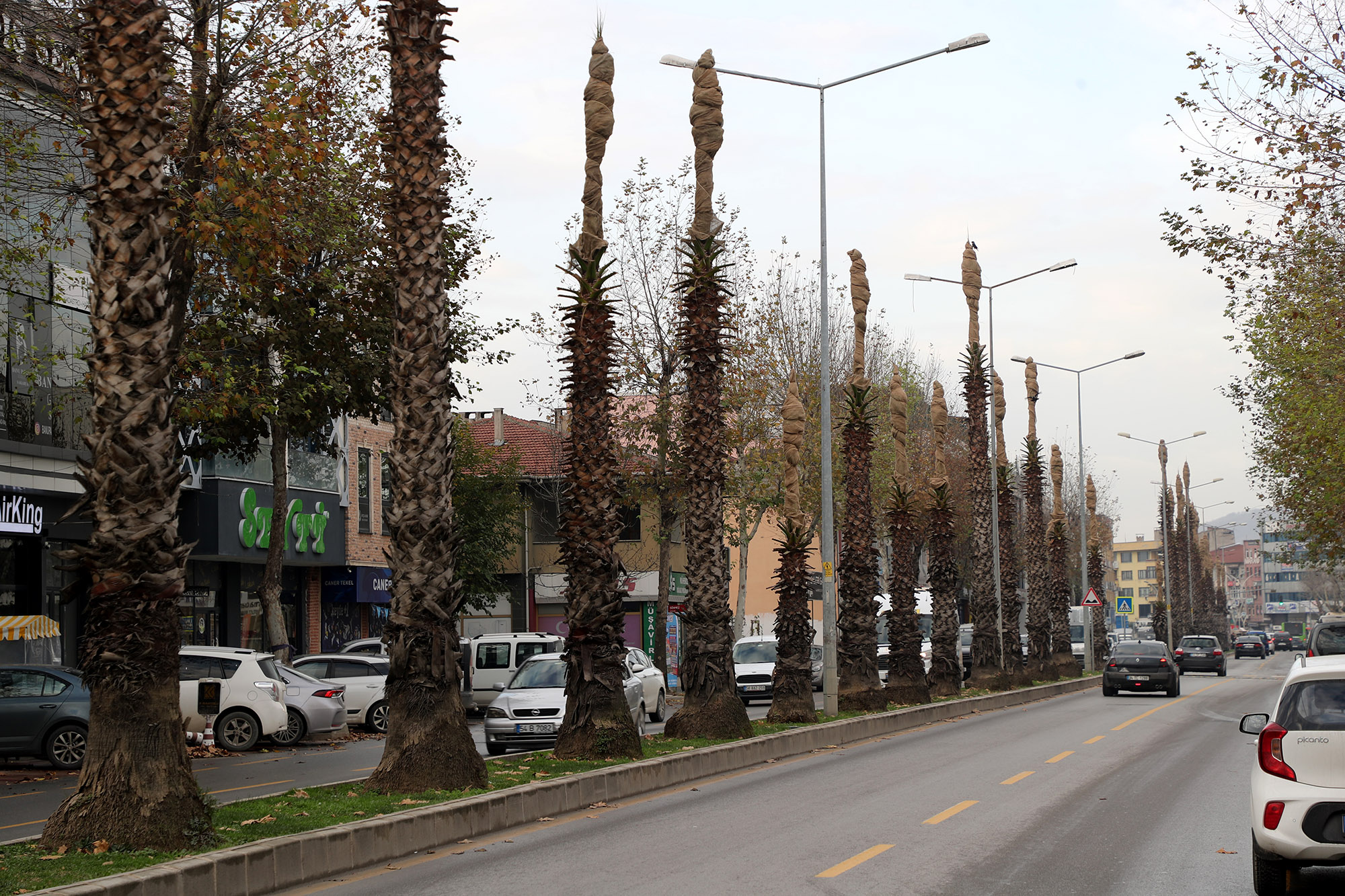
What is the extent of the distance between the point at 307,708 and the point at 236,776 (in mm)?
5601

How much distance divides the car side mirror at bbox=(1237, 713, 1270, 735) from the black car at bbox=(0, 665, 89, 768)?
16215 mm

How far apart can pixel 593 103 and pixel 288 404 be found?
7.72 m

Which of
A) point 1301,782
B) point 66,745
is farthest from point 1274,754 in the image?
point 66,745

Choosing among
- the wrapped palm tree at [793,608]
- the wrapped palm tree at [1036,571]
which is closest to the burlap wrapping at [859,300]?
the wrapped palm tree at [793,608]

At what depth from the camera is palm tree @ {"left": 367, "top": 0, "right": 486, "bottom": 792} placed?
44.2ft

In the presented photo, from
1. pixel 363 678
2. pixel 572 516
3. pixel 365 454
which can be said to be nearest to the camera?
pixel 572 516

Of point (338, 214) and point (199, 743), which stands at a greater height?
point (338, 214)

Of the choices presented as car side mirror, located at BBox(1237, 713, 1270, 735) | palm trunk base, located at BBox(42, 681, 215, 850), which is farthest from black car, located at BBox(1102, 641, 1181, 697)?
palm trunk base, located at BBox(42, 681, 215, 850)

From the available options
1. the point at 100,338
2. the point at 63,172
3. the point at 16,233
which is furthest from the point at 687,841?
the point at 16,233

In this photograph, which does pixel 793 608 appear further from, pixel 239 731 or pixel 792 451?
pixel 239 731

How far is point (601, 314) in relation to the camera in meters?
18.5

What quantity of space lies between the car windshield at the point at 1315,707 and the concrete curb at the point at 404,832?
265 inches

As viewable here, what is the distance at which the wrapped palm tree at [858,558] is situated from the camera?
2822cm

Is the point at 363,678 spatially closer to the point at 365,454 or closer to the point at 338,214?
the point at 338,214
